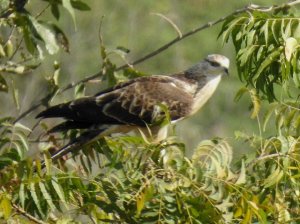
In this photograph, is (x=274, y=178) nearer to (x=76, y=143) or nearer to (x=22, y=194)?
(x=22, y=194)

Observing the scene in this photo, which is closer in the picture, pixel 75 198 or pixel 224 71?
pixel 75 198

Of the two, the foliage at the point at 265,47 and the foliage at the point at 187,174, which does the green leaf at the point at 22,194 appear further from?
Result: the foliage at the point at 265,47

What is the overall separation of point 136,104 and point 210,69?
99 cm

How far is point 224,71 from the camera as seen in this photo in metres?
7.77

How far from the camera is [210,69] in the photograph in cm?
780

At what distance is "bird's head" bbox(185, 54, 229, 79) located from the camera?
7.77m

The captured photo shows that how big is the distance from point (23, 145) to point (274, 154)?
109 cm

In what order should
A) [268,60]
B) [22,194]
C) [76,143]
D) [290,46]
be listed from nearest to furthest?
1. [22,194]
2. [290,46]
3. [268,60]
4. [76,143]

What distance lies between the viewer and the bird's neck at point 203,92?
7.53m

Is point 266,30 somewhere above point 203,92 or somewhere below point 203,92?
above

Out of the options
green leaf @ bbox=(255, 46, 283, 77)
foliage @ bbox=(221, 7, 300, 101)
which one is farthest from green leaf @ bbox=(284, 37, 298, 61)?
green leaf @ bbox=(255, 46, 283, 77)

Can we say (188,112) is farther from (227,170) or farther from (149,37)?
(149,37)

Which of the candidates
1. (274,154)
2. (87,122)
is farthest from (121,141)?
(87,122)

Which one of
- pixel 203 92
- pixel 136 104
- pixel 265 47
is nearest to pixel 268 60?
pixel 265 47
